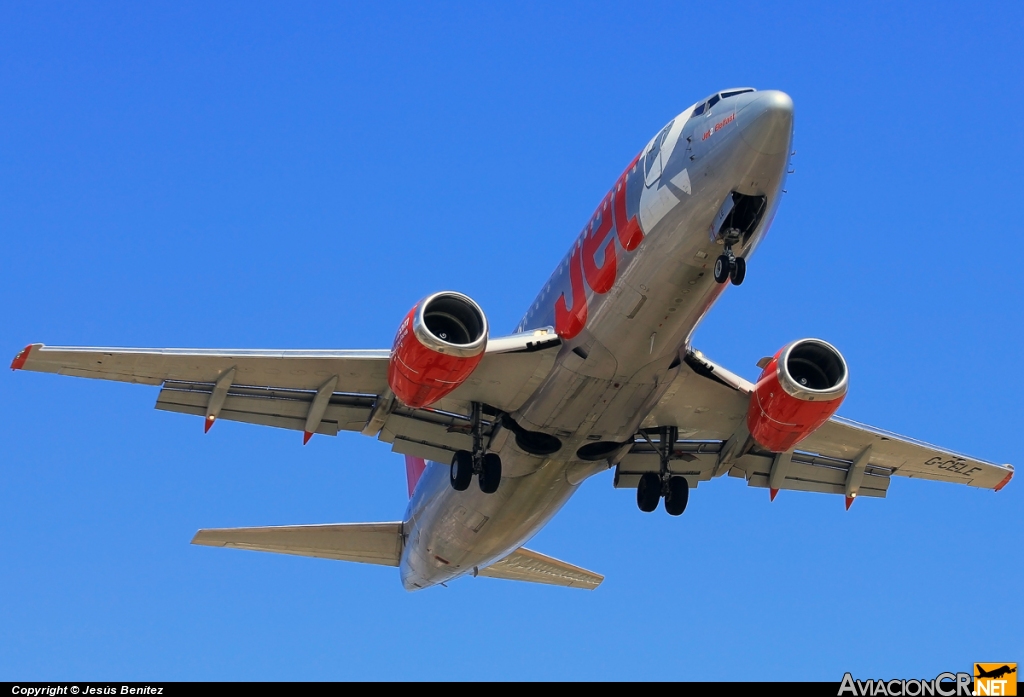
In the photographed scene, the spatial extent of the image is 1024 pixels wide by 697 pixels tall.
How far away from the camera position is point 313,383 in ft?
75.6

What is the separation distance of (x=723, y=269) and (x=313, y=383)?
8365 millimetres

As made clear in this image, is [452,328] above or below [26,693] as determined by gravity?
above

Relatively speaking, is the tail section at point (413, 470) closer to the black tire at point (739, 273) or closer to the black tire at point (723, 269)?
the black tire at point (723, 269)

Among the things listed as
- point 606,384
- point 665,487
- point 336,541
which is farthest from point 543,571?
point 606,384

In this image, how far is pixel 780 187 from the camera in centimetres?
1919

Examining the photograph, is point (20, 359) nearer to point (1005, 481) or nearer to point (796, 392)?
point (796, 392)

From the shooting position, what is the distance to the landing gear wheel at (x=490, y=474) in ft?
76.1

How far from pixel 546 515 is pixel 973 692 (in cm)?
932

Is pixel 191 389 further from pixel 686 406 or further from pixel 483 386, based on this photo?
pixel 686 406

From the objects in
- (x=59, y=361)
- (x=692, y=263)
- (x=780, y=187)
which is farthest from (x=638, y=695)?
(x=59, y=361)

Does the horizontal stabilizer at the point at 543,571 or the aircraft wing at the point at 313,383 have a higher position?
the horizontal stabilizer at the point at 543,571

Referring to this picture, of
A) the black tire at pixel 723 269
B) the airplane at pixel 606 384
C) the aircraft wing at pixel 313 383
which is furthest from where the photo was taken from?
the aircraft wing at pixel 313 383

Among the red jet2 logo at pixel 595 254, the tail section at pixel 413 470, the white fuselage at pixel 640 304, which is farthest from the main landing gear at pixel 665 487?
the tail section at pixel 413 470

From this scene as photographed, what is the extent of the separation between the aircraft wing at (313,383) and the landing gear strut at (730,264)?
12.4ft
